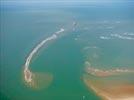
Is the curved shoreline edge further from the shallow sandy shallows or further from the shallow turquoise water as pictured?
the shallow sandy shallows

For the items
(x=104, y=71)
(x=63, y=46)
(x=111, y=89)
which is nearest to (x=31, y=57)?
(x=63, y=46)

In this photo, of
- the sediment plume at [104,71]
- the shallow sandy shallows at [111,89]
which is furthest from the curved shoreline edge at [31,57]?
the shallow sandy shallows at [111,89]

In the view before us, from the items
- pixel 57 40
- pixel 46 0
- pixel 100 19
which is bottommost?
pixel 57 40

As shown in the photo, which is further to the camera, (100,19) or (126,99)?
(100,19)

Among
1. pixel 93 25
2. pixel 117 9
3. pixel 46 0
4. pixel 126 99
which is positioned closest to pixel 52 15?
pixel 46 0

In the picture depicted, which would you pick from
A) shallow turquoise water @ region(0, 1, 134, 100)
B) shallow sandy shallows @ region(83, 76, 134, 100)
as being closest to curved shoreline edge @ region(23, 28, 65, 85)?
shallow turquoise water @ region(0, 1, 134, 100)

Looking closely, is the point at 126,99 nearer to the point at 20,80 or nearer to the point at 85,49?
the point at 85,49

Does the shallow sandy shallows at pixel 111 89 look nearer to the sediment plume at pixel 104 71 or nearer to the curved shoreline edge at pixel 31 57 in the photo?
the sediment plume at pixel 104 71
